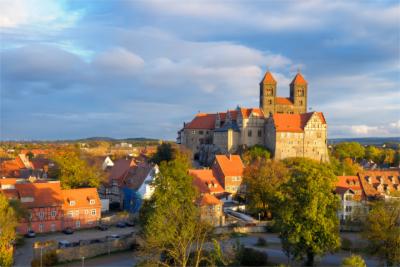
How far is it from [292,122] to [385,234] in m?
56.1

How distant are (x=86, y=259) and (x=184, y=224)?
10.4 m

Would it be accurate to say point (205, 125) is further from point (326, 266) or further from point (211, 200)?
point (326, 266)

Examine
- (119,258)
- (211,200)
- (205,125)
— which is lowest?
(119,258)

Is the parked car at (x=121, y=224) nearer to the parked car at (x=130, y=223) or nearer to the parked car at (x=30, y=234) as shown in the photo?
the parked car at (x=130, y=223)

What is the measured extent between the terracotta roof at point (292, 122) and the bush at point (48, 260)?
186 ft

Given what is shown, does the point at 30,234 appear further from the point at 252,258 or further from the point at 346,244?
the point at 346,244

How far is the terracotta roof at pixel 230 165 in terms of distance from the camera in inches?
2455

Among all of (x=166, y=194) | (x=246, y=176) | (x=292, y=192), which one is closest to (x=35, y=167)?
(x=246, y=176)

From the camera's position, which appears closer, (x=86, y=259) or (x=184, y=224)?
(x=184, y=224)

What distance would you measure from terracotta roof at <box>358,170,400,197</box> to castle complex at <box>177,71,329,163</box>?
2704 centimetres

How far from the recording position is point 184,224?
3083 centimetres

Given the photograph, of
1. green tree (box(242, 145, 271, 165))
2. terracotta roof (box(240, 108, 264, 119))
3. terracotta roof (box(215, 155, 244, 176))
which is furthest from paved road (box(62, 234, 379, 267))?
terracotta roof (box(240, 108, 264, 119))

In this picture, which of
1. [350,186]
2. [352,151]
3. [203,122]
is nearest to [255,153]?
[203,122]

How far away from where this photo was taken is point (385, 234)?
3219 cm
